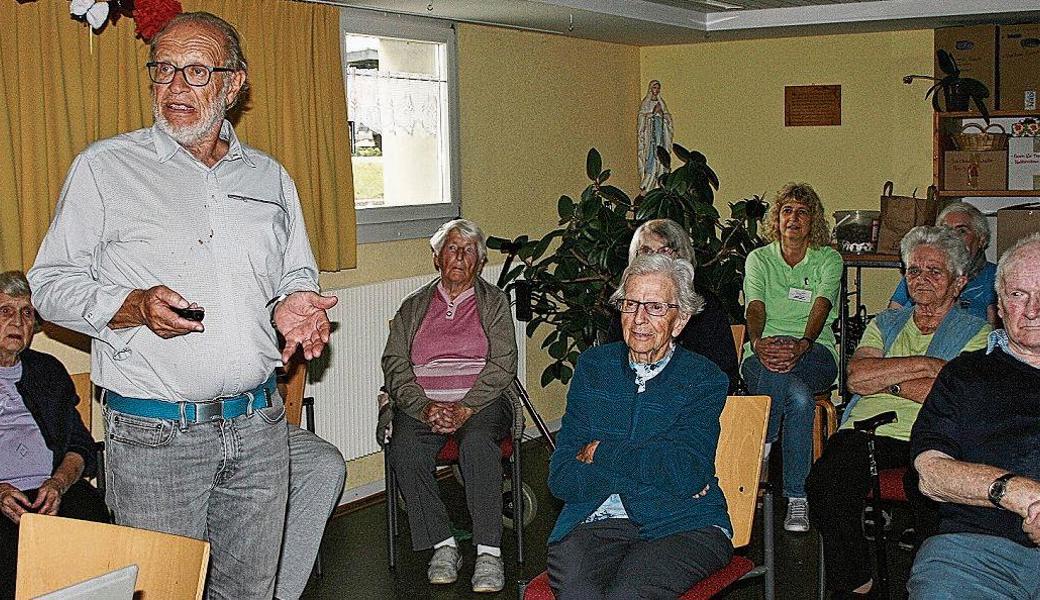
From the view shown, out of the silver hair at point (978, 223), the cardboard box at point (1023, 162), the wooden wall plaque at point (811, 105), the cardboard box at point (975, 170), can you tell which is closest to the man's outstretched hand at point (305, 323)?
the silver hair at point (978, 223)

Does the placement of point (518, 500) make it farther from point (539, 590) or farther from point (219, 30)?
point (219, 30)

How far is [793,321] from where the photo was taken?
5.40 metres

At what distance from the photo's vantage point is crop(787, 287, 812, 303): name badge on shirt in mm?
5383

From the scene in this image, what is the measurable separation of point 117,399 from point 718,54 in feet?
19.2

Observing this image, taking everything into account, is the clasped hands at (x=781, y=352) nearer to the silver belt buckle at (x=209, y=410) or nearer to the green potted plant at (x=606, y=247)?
the green potted plant at (x=606, y=247)

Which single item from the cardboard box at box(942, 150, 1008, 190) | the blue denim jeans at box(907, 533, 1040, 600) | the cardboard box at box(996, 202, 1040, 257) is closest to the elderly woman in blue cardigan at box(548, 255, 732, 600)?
the blue denim jeans at box(907, 533, 1040, 600)

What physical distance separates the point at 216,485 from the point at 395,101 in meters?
3.42

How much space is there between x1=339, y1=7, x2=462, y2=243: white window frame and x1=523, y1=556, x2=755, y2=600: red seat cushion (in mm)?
2558

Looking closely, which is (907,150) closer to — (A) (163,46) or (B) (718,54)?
(B) (718,54)

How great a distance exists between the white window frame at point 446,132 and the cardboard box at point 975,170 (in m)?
2.88

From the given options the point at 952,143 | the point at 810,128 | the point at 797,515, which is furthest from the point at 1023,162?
the point at 797,515

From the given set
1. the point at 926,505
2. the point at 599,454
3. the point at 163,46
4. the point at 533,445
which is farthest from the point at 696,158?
the point at 163,46

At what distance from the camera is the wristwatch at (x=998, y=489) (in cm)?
272

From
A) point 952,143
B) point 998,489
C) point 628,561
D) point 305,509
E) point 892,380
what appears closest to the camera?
point 998,489
